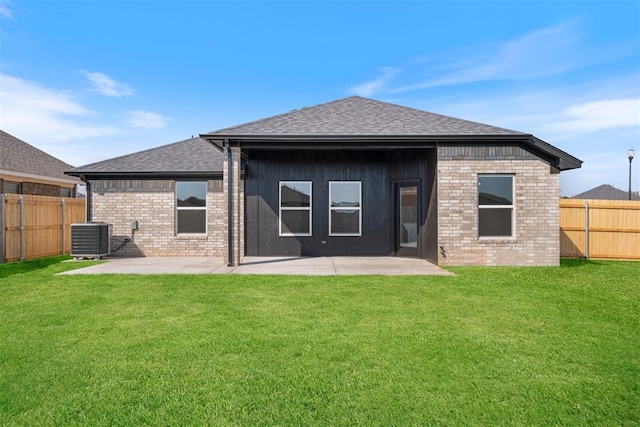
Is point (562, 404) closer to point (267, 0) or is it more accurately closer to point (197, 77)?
point (267, 0)

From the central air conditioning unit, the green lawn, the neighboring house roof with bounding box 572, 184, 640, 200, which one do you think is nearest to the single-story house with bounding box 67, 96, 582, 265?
the central air conditioning unit

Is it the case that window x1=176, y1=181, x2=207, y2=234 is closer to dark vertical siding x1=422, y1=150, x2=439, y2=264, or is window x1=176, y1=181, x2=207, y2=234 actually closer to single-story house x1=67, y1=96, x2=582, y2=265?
single-story house x1=67, y1=96, x2=582, y2=265

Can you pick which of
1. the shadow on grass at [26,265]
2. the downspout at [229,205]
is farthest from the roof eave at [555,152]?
the shadow on grass at [26,265]

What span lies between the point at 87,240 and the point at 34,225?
2.19m

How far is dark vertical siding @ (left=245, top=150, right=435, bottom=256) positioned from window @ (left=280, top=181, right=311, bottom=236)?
170 mm

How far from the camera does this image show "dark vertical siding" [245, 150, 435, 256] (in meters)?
11.3

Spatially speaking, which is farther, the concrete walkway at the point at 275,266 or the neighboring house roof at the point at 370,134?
the neighboring house roof at the point at 370,134

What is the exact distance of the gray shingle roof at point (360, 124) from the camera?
28.9ft

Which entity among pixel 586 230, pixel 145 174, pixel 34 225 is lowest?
pixel 586 230

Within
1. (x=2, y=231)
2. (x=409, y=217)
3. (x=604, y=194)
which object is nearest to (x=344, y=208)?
(x=409, y=217)

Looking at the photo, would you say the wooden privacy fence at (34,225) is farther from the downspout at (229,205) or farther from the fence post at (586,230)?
the fence post at (586,230)

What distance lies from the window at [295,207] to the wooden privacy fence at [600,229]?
8.35m

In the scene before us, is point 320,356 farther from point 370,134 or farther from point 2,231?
point 2,231

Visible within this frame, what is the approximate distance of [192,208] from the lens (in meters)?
11.5
